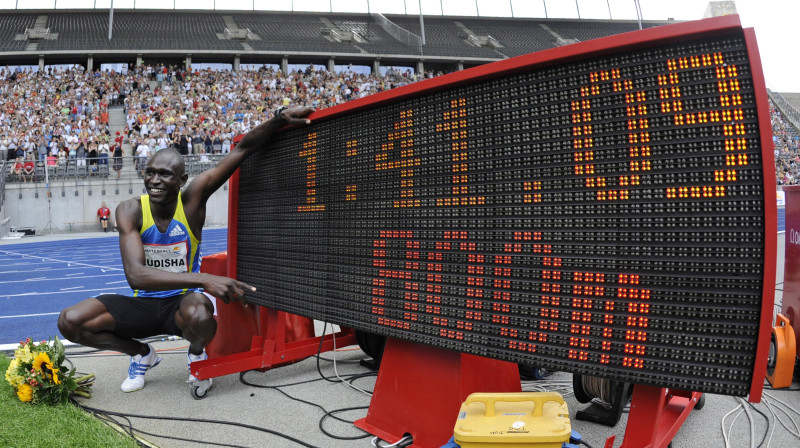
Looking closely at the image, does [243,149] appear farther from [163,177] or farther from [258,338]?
[258,338]

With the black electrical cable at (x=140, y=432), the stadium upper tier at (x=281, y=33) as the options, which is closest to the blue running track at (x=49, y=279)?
the black electrical cable at (x=140, y=432)

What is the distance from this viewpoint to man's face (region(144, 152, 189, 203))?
430cm

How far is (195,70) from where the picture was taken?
38.3 meters

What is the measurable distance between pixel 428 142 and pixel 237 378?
273 cm

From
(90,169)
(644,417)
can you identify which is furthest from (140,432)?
(90,169)

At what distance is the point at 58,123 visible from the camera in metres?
25.8

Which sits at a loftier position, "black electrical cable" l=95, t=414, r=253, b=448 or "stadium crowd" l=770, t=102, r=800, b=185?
"stadium crowd" l=770, t=102, r=800, b=185

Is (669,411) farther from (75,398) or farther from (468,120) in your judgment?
(75,398)

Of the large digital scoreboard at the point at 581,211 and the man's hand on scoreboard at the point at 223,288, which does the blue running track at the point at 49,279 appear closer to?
the man's hand on scoreboard at the point at 223,288

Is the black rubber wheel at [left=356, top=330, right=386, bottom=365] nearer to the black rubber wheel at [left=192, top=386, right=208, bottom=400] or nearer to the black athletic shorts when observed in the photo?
the black rubber wheel at [left=192, top=386, right=208, bottom=400]

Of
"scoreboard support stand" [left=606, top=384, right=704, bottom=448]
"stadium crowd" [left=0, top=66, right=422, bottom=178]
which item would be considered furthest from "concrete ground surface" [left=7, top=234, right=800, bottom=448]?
"stadium crowd" [left=0, top=66, right=422, bottom=178]

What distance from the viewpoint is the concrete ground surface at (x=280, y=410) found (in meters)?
Answer: 3.41

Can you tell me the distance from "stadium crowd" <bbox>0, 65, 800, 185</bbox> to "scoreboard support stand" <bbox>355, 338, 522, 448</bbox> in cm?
2094

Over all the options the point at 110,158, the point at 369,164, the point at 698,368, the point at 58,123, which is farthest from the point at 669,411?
the point at 58,123
